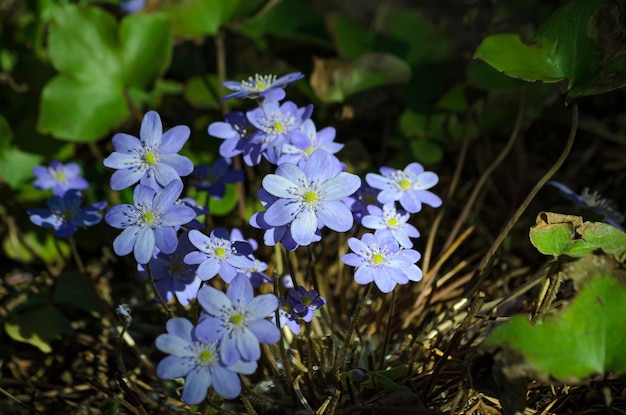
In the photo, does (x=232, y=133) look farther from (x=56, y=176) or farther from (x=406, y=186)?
(x=56, y=176)

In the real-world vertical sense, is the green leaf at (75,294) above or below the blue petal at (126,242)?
above

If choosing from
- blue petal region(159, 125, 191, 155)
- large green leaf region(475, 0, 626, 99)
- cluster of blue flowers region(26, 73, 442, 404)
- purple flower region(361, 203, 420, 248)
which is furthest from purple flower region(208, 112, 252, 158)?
large green leaf region(475, 0, 626, 99)

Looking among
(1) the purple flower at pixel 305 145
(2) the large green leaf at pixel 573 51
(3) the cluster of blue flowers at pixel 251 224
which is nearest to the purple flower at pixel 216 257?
(3) the cluster of blue flowers at pixel 251 224

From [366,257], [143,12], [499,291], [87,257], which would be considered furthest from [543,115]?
[87,257]

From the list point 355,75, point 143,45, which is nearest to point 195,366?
point 355,75

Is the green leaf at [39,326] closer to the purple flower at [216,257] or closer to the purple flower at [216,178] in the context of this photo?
the purple flower at [216,178]

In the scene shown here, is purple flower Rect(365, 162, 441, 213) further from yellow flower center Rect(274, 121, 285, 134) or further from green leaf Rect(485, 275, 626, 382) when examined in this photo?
green leaf Rect(485, 275, 626, 382)
